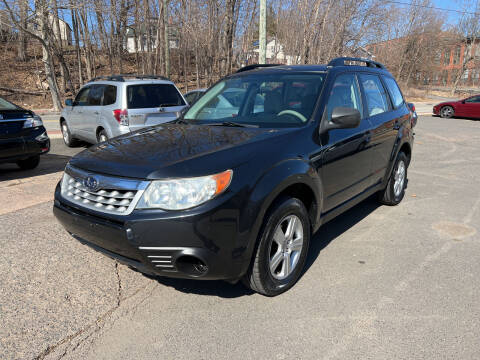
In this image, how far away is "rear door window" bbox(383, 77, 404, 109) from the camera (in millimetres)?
4989

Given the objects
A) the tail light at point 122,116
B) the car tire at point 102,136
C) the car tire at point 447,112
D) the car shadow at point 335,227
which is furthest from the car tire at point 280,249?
the car tire at point 447,112

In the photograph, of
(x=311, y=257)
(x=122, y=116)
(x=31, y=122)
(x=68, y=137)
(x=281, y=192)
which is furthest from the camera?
(x=68, y=137)

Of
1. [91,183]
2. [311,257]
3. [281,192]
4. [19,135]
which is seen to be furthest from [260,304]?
[19,135]

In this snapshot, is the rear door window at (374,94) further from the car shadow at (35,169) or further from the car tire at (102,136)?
the car tire at (102,136)

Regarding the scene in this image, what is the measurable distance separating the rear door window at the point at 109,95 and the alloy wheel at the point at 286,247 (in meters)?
5.81

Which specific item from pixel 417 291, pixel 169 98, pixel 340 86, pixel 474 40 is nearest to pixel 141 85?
pixel 169 98

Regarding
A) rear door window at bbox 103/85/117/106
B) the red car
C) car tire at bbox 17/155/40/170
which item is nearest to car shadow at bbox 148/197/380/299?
car tire at bbox 17/155/40/170

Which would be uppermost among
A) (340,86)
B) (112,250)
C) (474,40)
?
(474,40)

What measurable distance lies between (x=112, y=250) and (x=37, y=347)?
2.37 ft

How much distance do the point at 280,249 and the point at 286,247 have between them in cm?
8

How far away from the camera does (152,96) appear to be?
26.0ft

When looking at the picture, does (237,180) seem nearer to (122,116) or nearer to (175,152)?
(175,152)

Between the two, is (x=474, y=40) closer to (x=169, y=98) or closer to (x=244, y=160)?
(x=169, y=98)

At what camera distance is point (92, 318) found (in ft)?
8.99
